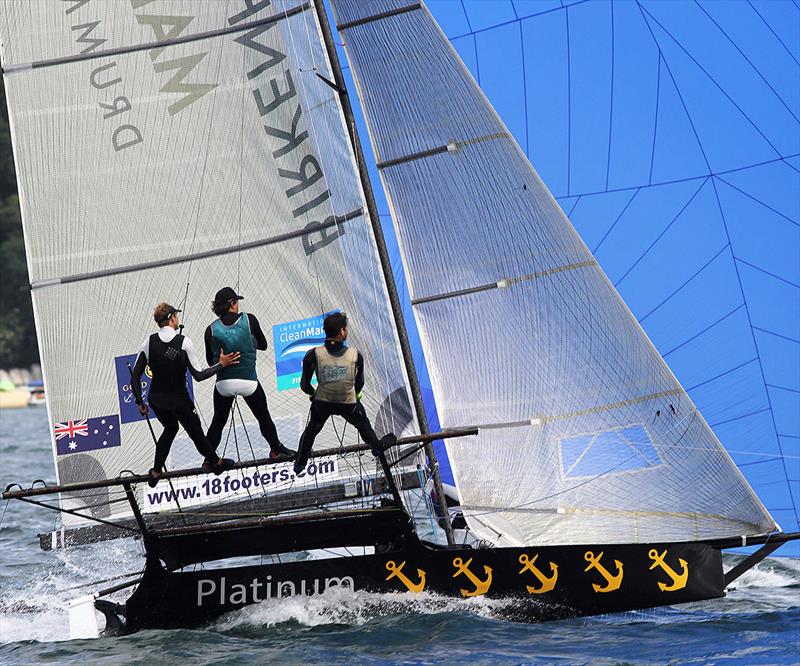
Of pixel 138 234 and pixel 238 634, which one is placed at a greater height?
pixel 138 234

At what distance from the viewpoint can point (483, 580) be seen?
8406 millimetres

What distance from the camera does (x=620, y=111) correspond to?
33.2 feet

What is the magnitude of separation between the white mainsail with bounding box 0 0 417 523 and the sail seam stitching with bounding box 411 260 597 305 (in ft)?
1.46

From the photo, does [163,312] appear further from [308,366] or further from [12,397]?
[12,397]

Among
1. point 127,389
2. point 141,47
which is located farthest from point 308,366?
point 141,47

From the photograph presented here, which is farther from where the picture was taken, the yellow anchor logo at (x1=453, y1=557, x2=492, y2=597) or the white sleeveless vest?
the yellow anchor logo at (x1=453, y1=557, x2=492, y2=597)

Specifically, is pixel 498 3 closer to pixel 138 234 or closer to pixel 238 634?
pixel 138 234

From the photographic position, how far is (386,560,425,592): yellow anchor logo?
8453 mm

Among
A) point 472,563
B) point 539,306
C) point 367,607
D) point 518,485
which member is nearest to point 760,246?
point 539,306

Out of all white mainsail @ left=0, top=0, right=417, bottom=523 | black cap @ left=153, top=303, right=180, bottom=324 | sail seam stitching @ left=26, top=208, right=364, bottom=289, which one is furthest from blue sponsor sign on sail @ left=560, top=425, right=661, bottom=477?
black cap @ left=153, top=303, right=180, bottom=324

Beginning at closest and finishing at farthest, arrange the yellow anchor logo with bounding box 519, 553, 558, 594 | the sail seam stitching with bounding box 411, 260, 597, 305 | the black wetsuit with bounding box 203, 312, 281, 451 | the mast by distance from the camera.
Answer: the yellow anchor logo with bounding box 519, 553, 558, 594, the black wetsuit with bounding box 203, 312, 281, 451, the sail seam stitching with bounding box 411, 260, 597, 305, the mast

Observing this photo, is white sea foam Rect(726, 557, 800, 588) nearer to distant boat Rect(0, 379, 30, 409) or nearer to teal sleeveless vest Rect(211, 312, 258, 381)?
teal sleeveless vest Rect(211, 312, 258, 381)

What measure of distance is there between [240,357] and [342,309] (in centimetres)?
131

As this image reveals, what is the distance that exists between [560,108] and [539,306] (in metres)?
2.15
